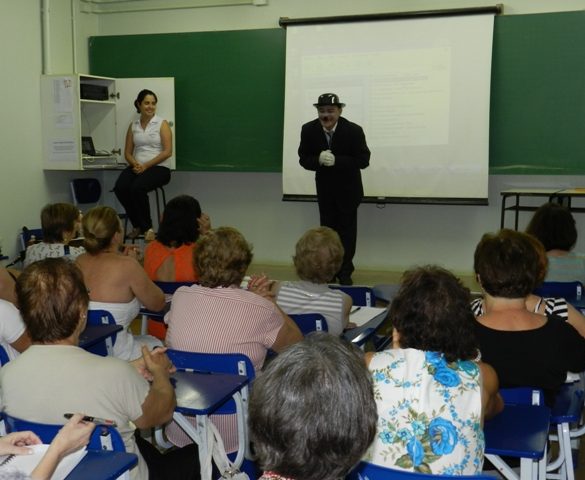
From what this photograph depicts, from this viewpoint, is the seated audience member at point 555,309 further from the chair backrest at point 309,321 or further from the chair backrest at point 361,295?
the chair backrest at point 361,295

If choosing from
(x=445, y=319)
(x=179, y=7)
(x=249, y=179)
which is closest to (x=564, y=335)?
(x=445, y=319)

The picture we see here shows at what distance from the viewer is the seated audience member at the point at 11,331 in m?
2.67

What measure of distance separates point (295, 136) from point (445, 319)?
5730 mm

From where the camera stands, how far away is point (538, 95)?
6746 millimetres

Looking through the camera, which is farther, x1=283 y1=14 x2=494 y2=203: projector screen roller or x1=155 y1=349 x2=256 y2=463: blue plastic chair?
x1=283 y1=14 x2=494 y2=203: projector screen roller

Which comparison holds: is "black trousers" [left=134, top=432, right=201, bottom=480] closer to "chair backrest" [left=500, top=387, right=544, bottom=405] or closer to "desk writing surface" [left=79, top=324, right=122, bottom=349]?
"desk writing surface" [left=79, top=324, right=122, bottom=349]

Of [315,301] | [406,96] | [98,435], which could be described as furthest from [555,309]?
[406,96]

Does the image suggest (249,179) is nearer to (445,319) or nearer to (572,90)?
(572,90)

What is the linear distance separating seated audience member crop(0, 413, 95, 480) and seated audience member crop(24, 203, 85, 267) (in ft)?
9.61

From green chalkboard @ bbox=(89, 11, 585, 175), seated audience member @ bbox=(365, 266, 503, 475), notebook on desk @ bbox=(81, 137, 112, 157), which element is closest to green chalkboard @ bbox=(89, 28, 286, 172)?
green chalkboard @ bbox=(89, 11, 585, 175)

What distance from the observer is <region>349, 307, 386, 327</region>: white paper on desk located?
3.49 m

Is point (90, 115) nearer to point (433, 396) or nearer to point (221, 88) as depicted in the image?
point (221, 88)

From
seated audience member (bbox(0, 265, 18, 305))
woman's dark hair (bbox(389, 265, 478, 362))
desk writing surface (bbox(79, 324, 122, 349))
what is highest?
woman's dark hair (bbox(389, 265, 478, 362))

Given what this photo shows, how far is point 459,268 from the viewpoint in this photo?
7.49 meters
